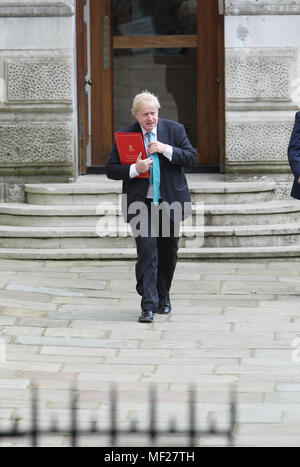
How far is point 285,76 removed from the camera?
1122 cm

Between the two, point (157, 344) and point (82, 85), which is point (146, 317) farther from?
point (82, 85)

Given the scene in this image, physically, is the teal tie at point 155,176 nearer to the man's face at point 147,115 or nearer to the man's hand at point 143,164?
the man's hand at point 143,164

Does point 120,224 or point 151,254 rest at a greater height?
point 151,254

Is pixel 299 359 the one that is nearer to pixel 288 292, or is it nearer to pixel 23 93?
pixel 288 292

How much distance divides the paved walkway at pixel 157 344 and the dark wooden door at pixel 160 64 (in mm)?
2613

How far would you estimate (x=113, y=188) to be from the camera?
35.7 ft

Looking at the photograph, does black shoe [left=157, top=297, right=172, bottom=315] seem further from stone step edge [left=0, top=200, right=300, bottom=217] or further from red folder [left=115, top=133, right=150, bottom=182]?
stone step edge [left=0, top=200, right=300, bottom=217]

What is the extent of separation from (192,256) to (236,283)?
3.14 feet

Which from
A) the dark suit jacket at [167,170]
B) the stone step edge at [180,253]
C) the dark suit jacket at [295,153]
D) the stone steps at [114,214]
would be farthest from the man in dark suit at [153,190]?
the stone steps at [114,214]

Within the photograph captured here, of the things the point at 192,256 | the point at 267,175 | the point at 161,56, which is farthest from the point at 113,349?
the point at 161,56

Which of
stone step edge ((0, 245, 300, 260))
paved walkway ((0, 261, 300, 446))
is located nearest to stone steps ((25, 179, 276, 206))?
stone step edge ((0, 245, 300, 260))

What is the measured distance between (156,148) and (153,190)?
13.0 inches

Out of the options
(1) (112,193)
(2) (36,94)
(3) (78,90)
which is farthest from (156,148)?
(3) (78,90)

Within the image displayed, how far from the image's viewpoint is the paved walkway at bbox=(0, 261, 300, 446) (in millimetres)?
5930
